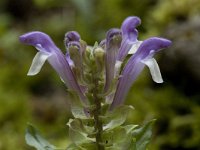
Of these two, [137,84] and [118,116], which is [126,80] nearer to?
[118,116]

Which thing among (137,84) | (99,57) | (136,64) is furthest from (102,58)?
(137,84)

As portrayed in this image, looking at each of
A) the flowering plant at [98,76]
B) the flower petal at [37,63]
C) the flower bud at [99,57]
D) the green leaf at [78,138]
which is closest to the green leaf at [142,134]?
the flowering plant at [98,76]

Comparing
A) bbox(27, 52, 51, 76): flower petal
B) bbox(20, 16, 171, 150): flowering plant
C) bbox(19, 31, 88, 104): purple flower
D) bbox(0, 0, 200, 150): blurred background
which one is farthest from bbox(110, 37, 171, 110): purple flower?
bbox(0, 0, 200, 150): blurred background

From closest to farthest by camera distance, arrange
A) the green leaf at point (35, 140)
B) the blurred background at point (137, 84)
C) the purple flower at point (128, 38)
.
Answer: the purple flower at point (128, 38) < the green leaf at point (35, 140) < the blurred background at point (137, 84)

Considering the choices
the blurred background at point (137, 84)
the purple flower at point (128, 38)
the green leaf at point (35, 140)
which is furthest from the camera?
the blurred background at point (137, 84)

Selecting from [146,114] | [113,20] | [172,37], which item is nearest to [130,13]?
[113,20]

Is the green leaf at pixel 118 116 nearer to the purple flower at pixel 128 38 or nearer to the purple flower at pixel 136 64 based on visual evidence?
the purple flower at pixel 136 64

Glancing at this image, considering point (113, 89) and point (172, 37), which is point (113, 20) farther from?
point (113, 89)
